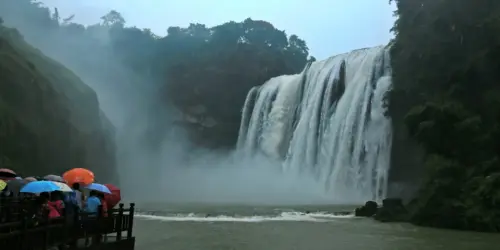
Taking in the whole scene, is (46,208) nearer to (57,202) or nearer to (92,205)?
(57,202)

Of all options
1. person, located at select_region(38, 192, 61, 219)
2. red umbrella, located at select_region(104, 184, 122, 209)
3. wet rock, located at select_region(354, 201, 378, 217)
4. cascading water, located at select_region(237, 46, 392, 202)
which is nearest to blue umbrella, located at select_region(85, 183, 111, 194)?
red umbrella, located at select_region(104, 184, 122, 209)

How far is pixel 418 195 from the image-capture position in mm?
21547

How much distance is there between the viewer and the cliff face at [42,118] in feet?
85.9

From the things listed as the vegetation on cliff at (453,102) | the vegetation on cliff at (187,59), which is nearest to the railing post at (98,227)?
the vegetation on cliff at (453,102)

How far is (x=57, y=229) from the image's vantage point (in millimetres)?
8523

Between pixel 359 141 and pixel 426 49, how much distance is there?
6.30m

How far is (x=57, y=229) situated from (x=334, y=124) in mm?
24898

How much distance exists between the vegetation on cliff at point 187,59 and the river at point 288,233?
26349 mm

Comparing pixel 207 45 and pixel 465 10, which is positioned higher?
pixel 207 45

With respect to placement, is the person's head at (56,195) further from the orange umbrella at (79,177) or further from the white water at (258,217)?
the white water at (258,217)

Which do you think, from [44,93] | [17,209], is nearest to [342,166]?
[44,93]

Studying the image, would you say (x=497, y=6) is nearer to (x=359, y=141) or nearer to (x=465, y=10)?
(x=465, y=10)

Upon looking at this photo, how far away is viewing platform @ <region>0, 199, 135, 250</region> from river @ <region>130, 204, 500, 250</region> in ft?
→ 12.1

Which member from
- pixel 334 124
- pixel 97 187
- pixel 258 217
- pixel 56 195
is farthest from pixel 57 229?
pixel 334 124
